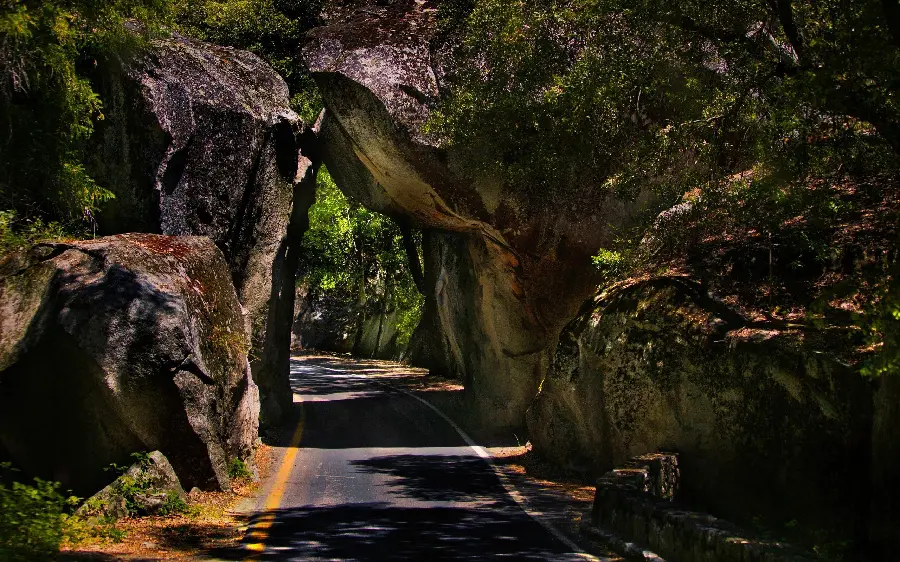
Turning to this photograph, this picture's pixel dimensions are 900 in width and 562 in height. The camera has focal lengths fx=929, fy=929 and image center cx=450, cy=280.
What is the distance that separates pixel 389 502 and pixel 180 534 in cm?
282

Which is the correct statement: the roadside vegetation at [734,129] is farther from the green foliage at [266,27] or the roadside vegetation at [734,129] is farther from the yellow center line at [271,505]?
the green foliage at [266,27]

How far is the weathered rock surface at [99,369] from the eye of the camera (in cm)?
1163

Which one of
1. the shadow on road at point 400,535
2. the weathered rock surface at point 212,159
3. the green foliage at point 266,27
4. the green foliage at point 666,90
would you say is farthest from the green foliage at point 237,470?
the green foliage at point 266,27

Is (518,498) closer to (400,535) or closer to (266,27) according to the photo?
(400,535)

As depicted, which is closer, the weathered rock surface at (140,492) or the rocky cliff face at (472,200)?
the weathered rock surface at (140,492)

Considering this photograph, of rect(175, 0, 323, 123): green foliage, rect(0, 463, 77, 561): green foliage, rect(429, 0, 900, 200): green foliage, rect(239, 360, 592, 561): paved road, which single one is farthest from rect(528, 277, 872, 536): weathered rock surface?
rect(175, 0, 323, 123): green foliage

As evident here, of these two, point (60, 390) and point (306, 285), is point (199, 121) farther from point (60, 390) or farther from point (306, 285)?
point (306, 285)

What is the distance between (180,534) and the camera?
1007 centimetres

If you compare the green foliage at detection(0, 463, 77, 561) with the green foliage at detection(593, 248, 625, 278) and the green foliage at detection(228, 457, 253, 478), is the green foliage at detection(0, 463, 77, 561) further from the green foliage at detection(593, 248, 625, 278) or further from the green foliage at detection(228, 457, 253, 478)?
the green foliage at detection(593, 248, 625, 278)

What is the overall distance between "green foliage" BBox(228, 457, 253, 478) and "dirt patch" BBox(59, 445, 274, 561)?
0.75 meters

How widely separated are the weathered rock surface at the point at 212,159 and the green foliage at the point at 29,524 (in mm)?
9418

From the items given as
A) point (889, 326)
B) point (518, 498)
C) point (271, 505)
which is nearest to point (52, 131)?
point (271, 505)

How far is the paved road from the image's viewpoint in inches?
362

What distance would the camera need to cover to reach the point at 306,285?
5244cm
